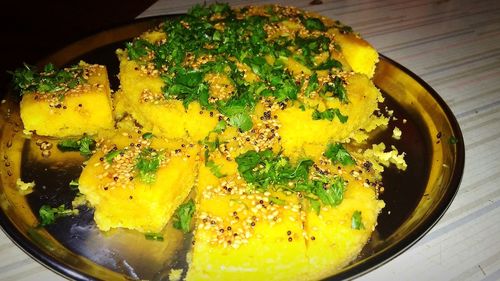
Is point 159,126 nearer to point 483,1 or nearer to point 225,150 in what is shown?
point 225,150

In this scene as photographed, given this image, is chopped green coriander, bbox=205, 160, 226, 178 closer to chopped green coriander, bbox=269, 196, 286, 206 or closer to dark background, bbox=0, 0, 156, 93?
chopped green coriander, bbox=269, 196, 286, 206

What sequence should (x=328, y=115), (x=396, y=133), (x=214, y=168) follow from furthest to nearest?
1. (x=396, y=133)
2. (x=328, y=115)
3. (x=214, y=168)

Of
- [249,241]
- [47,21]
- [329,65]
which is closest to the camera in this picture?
[249,241]

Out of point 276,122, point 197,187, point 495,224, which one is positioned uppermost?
point 276,122

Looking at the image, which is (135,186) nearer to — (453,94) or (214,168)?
(214,168)

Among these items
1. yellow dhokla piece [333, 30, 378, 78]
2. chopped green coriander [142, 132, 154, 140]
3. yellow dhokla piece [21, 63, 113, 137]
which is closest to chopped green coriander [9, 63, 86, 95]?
yellow dhokla piece [21, 63, 113, 137]

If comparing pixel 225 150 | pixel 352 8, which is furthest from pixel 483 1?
pixel 225 150

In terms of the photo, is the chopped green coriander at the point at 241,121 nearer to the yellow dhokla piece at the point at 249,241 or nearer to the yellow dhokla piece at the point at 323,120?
the yellow dhokla piece at the point at 323,120

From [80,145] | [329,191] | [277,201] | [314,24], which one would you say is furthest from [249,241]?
[314,24]
